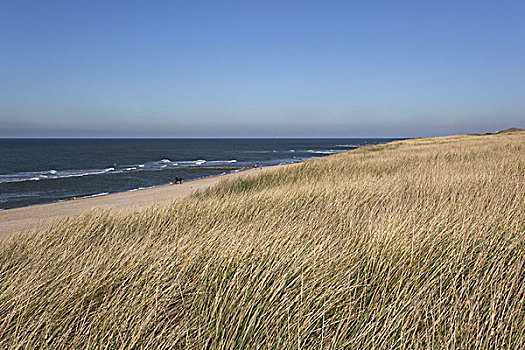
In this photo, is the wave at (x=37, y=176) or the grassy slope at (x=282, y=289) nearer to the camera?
the grassy slope at (x=282, y=289)

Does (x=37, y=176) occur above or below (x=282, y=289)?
below

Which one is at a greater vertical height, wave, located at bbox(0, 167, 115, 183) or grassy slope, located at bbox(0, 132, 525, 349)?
grassy slope, located at bbox(0, 132, 525, 349)

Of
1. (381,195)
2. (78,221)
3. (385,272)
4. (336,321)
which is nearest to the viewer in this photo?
(336,321)

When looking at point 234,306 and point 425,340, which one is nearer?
point 425,340

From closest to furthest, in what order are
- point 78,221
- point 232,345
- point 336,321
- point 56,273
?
point 232,345 < point 336,321 < point 56,273 < point 78,221

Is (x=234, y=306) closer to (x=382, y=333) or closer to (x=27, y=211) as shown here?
(x=382, y=333)

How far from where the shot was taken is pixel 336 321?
7.21ft

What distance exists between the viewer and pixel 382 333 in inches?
85.2

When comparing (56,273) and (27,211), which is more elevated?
(56,273)

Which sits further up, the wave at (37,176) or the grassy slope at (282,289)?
the grassy slope at (282,289)

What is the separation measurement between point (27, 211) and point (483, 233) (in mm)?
18028

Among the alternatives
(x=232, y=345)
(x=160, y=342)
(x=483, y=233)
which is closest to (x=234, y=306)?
(x=232, y=345)

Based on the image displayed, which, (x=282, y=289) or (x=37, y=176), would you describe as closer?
(x=282, y=289)

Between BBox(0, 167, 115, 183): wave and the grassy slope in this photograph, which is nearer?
the grassy slope
